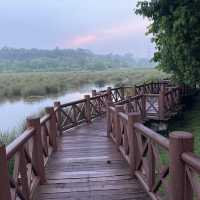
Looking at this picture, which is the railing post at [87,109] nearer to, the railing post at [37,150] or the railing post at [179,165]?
the railing post at [37,150]

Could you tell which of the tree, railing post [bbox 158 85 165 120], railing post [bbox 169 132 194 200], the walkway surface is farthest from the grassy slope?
railing post [bbox 169 132 194 200]

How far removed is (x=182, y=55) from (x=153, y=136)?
5.98 meters

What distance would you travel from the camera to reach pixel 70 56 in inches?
6043

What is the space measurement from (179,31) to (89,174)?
5278 millimetres

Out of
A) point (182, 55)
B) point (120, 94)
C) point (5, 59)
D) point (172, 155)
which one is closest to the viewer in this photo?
point (172, 155)

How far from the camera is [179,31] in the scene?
8.10 meters

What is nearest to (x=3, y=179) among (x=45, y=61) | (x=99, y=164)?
(x=99, y=164)

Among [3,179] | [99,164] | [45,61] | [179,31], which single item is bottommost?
[99,164]

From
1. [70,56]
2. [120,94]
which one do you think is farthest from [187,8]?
[70,56]

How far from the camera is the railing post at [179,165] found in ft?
8.79

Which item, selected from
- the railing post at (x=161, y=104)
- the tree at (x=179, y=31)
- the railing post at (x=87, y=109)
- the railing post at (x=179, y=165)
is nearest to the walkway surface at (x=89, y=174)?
the railing post at (x=179, y=165)

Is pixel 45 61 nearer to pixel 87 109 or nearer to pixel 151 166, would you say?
pixel 87 109

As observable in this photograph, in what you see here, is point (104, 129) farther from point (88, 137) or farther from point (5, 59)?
point (5, 59)

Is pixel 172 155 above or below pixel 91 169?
above
